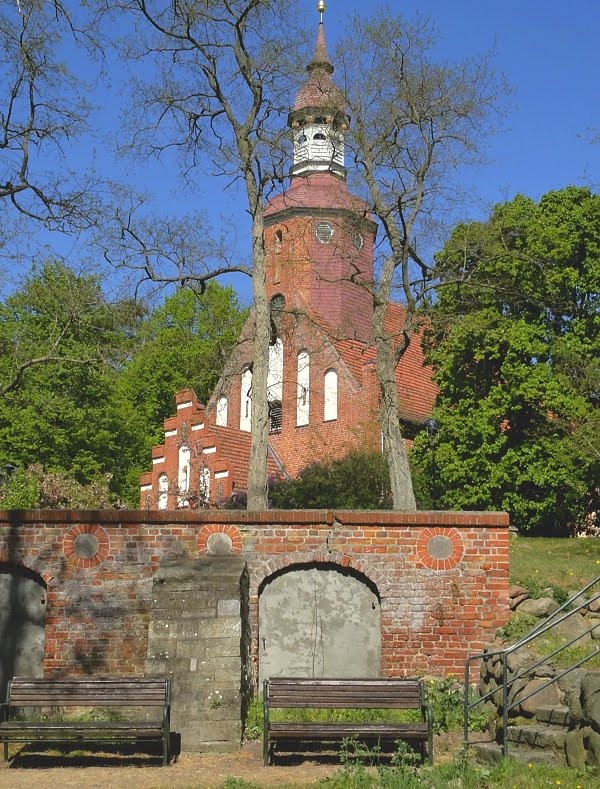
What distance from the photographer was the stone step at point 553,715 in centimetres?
983

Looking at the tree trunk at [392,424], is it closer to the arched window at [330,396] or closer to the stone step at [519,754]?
the stone step at [519,754]

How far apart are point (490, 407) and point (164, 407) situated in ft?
66.8

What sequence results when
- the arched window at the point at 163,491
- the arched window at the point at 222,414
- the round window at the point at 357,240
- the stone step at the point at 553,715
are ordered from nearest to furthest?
the stone step at the point at 553,715 → the round window at the point at 357,240 → the arched window at the point at 163,491 → the arched window at the point at 222,414

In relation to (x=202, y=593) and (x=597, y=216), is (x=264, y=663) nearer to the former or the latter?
(x=202, y=593)

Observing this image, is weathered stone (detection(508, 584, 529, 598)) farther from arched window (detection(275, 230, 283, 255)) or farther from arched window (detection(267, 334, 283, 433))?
arched window (detection(275, 230, 283, 255))

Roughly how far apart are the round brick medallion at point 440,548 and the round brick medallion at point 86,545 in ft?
13.4

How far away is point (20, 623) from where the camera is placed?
13102 millimetres

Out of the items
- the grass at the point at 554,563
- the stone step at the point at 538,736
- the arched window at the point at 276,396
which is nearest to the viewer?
the stone step at the point at 538,736

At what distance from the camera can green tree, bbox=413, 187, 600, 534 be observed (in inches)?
1029

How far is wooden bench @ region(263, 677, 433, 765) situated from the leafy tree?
14659 mm

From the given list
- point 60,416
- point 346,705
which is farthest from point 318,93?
point 60,416

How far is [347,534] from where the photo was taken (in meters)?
13.2

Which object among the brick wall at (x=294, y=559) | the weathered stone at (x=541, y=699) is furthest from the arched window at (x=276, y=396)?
the weathered stone at (x=541, y=699)

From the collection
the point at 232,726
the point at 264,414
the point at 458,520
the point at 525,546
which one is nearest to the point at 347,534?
the point at 458,520
